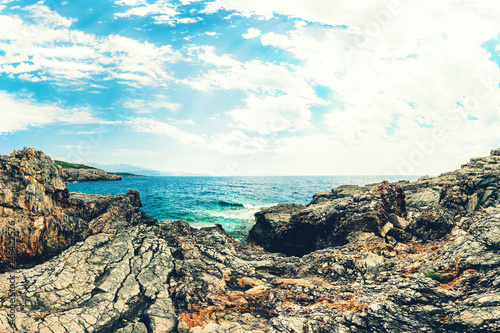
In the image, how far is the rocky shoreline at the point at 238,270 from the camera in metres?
9.55

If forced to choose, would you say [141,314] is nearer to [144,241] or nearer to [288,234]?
[144,241]

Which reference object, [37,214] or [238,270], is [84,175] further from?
[238,270]

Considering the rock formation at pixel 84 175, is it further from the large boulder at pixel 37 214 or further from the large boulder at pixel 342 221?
the large boulder at pixel 342 221

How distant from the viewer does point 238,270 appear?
15.6 metres

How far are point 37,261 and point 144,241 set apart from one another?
19.0 ft

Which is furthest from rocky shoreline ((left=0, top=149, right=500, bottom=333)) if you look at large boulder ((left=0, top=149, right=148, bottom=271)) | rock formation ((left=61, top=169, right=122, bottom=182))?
rock formation ((left=61, top=169, right=122, bottom=182))

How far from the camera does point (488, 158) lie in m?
37.5

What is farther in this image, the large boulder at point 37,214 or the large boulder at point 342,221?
the large boulder at point 342,221

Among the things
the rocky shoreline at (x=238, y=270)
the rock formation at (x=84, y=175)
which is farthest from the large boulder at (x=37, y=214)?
the rock formation at (x=84, y=175)

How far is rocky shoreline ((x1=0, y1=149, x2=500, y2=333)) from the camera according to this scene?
31.3ft

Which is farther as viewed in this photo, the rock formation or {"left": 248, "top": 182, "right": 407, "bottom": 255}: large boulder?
the rock formation

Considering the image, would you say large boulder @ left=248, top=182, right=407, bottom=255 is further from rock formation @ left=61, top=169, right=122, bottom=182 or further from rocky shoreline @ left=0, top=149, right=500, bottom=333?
rock formation @ left=61, top=169, right=122, bottom=182

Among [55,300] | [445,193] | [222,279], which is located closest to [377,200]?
[445,193]

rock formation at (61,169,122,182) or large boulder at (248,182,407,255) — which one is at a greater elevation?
large boulder at (248,182,407,255)
